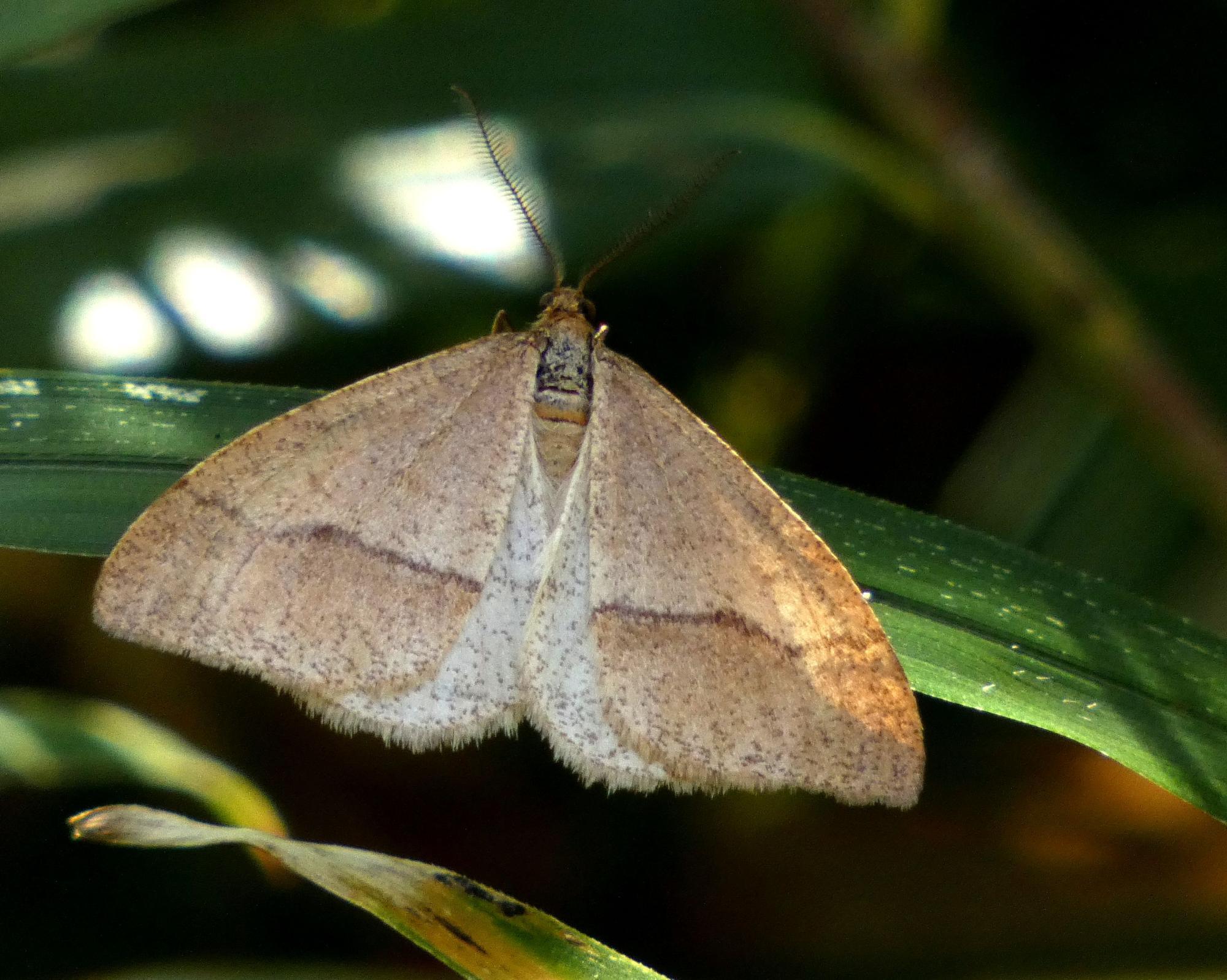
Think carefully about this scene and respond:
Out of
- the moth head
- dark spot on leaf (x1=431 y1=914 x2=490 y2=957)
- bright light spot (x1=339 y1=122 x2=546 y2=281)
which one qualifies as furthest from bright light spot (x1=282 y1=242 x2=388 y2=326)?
dark spot on leaf (x1=431 y1=914 x2=490 y2=957)

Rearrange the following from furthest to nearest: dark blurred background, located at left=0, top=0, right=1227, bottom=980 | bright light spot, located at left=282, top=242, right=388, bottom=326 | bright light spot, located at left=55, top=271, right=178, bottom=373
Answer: bright light spot, located at left=282, top=242, right=388, bottom=326 < bright light spot, located at left=55, top=271, right=178, bottom=373 < dark blurred background, located at left=0, top=0, right=1227, bottom=980

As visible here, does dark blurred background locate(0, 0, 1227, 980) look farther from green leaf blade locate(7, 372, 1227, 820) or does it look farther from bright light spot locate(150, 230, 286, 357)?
green leaf blade locate(7, 372, 1227, 820)

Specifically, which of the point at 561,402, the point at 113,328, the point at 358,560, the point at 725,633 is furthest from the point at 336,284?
the point at 725,633

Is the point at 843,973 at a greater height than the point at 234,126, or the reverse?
the point at 234,126

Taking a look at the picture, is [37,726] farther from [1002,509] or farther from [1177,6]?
[1177,6]

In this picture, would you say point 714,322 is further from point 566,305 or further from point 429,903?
point 429,903

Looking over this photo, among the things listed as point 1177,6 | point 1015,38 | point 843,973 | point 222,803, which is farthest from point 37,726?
point 1177,6
